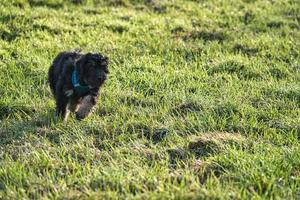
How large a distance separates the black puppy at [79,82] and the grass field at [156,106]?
0.21 m

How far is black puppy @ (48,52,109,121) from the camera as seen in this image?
6555 millimetres

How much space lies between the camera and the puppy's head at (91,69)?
6527 mm

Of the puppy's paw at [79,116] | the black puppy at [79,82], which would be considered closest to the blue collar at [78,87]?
the black puppy at [79,82]

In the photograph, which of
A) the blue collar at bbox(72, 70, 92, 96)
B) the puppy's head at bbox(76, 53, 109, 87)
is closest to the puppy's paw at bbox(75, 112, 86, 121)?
the blue collar at bbox(72, 70, 92, 96)

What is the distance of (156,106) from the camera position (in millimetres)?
7289

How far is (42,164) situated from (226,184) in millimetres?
1835

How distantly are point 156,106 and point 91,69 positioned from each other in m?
1.19

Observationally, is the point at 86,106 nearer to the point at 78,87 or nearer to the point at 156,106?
the point at 78,87

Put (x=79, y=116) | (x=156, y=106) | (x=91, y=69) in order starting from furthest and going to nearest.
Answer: (x=156, y=106) → (x=79, y=116) → (x=91, y=69)

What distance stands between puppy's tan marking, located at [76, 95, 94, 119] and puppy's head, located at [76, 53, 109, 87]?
0.70ft

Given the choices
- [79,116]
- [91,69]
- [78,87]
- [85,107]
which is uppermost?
[91,69]

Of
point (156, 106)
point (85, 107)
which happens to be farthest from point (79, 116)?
point (156, 106)

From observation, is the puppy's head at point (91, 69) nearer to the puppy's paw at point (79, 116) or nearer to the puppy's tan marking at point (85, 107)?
the puppy's tan marking at point (85, 107)

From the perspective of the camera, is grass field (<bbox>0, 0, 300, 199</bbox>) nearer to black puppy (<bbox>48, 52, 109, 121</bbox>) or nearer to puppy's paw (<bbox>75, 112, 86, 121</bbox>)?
puppy's paw (<bbox>75, 112, 86, 121</bbox>)
